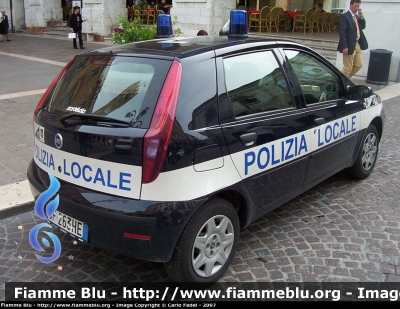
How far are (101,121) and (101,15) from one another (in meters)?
18.3

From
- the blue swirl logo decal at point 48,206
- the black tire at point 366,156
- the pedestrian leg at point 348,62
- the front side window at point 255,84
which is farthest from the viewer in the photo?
the pedestrian leg at point 348,62

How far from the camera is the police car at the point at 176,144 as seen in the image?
8.81 ft

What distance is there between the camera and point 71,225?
9.85 feet

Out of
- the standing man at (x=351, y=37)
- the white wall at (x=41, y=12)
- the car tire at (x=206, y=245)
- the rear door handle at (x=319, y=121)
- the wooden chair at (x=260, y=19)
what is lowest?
the car tire at (x=206, y=245)

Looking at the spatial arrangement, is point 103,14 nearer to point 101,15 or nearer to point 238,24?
point 101,15

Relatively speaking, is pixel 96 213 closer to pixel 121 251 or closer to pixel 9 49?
pixel 121 251

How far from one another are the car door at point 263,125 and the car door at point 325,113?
0.17 meters

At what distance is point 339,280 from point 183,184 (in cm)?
143

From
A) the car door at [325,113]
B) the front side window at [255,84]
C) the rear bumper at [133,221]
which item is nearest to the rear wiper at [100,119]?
the rear bumper at [133,221]

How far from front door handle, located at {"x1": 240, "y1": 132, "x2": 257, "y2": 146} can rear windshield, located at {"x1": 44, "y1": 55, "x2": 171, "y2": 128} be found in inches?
28.8

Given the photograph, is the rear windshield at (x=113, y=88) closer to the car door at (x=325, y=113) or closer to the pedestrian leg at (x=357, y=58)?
the car door at (x=325, y=113)

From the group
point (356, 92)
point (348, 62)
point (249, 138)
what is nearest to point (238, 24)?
point (249, 138)

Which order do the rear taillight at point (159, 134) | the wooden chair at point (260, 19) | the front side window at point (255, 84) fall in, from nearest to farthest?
the rear taillight at point (159, 134)
the front side window at point (255, 84)
the wooden chair at point (260, 19)

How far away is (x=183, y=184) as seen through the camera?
271 cm
